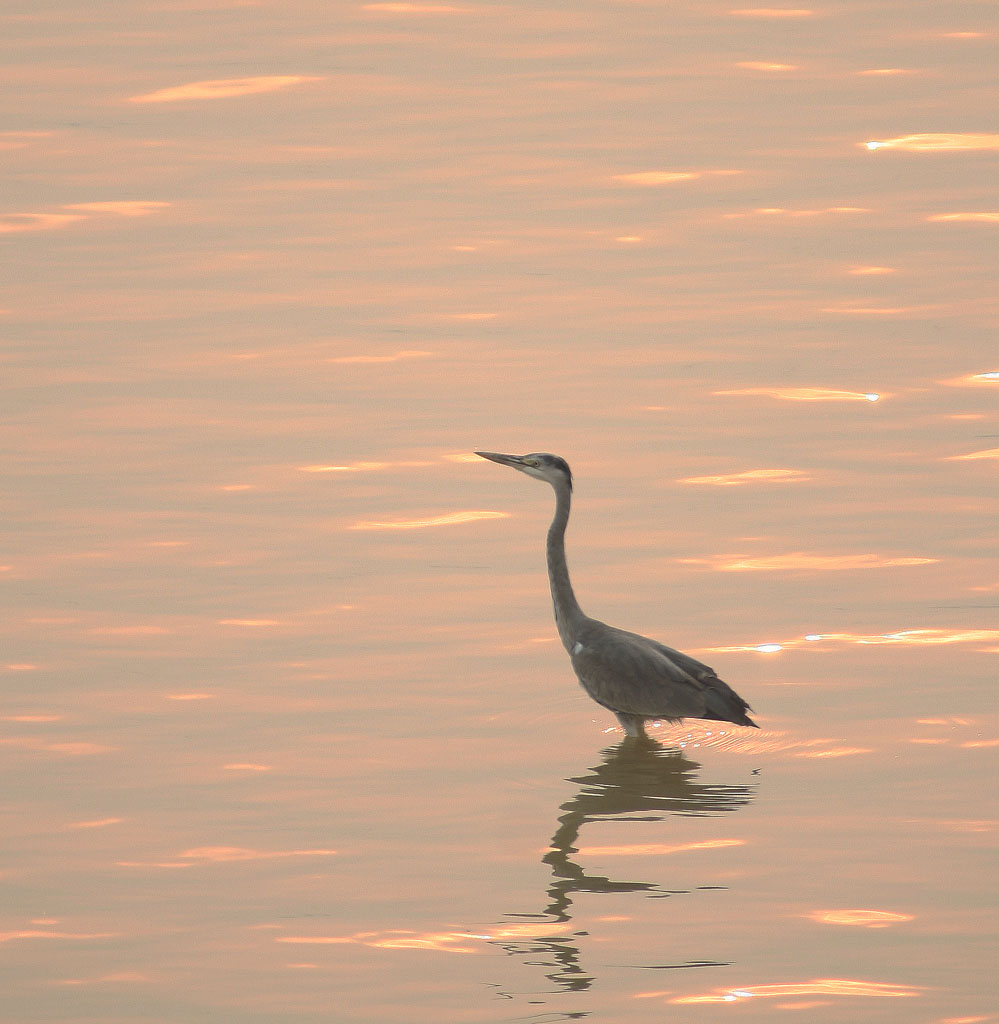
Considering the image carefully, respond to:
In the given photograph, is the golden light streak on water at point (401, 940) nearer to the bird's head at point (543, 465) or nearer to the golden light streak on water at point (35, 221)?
the bird's head at point (543, 465)

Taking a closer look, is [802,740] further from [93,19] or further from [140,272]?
[93,19]

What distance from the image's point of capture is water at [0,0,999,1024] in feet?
29.1

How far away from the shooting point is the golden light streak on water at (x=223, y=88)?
22.3 meters

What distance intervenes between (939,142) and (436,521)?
8753 millimetres

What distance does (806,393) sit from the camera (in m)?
15.7

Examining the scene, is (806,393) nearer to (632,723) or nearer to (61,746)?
(632,723)

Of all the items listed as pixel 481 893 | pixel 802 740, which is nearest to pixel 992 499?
pixel 802 740

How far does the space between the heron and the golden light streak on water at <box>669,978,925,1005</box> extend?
7.78 feet

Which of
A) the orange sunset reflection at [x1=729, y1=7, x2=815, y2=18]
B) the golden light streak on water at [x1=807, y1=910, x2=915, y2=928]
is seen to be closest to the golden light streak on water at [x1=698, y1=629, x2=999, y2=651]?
the golden light streak on water at [x1=807, y1=910, x2=915, y2=928]

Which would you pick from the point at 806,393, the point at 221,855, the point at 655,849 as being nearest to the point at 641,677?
the point at 655,849

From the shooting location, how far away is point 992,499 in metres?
13.8

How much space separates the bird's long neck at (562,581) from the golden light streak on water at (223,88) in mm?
11518

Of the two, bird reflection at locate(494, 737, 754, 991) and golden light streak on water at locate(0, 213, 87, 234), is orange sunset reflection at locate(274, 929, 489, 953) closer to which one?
bird reflection at locate(494, 737, 754, 991)

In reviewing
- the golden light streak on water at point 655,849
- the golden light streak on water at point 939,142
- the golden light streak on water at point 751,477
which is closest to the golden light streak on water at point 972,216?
the golden light streak on water at point 939,142
